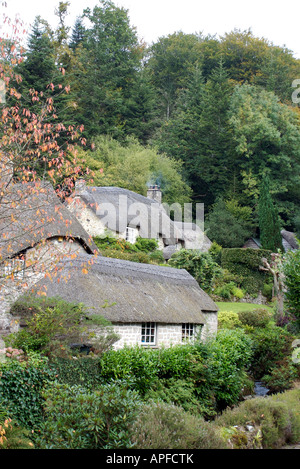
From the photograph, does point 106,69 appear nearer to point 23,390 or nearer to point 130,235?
point 130,235

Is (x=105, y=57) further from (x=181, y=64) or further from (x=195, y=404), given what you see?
(x=195, y=404)

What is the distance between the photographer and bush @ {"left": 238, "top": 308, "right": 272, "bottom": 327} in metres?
24.9

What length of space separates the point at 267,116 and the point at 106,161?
1555cm

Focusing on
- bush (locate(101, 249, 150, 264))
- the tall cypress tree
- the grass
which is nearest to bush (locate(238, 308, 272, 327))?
the grass

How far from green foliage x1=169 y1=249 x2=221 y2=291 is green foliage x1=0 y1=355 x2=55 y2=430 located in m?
18.1

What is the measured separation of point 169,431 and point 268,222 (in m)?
33.6

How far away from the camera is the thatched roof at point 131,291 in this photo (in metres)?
16.7

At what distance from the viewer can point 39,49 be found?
1452 inches

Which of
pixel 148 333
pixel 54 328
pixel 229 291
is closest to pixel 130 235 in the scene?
pixel 229 291

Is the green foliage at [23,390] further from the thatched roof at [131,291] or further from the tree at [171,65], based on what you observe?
the tree at [171,65]

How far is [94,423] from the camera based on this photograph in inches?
331

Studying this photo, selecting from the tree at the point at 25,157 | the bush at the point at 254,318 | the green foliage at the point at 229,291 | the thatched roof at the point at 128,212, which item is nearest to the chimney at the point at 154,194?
the thatched roof at the point at 128,212

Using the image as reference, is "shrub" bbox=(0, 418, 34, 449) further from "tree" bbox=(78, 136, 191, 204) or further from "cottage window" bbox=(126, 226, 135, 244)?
"tree" bbox=(78, 136, 191, 204)
